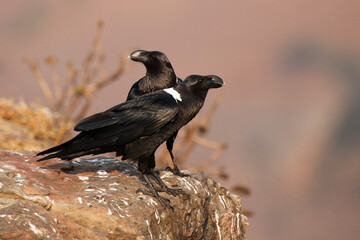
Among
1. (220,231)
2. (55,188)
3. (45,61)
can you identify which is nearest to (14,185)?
(55,188)

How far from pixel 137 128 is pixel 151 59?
3.52ft

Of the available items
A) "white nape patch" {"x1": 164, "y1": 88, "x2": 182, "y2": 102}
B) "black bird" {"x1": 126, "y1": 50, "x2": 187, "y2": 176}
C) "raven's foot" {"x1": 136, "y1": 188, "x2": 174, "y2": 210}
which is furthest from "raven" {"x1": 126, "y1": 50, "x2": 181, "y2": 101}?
"raven's foot" {"x1": 136, "y1": 188, "x2": 174, "y2": 210}

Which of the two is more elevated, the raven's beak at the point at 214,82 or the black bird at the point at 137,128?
the raven's beak at the point at 214,82

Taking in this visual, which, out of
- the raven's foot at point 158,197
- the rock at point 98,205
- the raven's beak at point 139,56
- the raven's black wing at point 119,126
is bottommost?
the rock at point 98,205

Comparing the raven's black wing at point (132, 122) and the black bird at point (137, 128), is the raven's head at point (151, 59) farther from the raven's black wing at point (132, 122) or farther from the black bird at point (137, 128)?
the raven's black wing at point (132, 122)

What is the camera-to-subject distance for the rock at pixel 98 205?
4.07 meters

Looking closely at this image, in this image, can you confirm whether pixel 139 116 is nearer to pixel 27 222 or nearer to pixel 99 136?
pixel 99 136

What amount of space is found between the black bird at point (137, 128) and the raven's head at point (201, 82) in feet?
0.38

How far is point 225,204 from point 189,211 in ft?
2.90

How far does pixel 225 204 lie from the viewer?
597 cm

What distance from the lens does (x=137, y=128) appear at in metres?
4.97

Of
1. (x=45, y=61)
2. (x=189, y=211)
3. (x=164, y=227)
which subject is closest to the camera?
(x=164, y=227)

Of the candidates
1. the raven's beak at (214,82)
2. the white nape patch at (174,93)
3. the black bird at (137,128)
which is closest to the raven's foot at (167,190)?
the black bird at (137,128)

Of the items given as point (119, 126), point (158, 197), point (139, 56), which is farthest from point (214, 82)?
point (158, 197)
